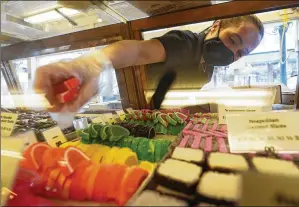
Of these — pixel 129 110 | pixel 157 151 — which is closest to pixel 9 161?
pixel 157 151

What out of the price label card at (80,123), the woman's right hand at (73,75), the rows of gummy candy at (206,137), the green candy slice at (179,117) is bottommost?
the rows of gummy candy at (206,137)

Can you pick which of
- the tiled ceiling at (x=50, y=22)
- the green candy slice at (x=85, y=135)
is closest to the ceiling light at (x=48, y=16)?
the tiled ceiling at (x=50, y=22)

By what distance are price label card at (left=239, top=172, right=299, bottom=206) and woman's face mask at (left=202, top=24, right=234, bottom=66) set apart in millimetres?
848

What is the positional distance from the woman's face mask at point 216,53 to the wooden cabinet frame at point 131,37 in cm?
24

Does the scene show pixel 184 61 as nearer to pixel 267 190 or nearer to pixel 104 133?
pixel 104 133

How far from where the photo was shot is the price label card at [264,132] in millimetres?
726

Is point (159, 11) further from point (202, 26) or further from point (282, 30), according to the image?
point (282, 30)

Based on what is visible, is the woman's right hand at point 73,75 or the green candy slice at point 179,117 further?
the green candy slice at point 179,117

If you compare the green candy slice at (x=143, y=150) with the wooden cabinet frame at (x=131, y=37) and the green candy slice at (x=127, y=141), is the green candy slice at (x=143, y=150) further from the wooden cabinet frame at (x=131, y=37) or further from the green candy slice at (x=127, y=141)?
the wooden cabinet frame at (x=131, y=37)

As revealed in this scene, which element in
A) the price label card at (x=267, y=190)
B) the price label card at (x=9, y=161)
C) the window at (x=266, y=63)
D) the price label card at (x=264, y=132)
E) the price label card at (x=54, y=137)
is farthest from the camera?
the window at (x=266, y=63)

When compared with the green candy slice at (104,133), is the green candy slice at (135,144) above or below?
below

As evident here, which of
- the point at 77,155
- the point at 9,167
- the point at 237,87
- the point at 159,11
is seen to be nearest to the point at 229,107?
the point at 237,87

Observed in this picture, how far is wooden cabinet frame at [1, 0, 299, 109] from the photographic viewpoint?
77 cm

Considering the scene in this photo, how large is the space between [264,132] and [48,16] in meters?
0.86
